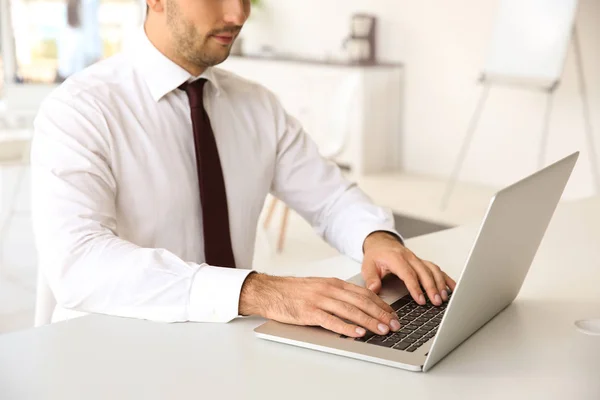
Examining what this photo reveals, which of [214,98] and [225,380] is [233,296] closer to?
[225,380]

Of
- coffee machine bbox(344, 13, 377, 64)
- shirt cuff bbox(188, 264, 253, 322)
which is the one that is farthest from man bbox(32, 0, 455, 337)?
coffee machine bbox(344, 13, 377, 64)

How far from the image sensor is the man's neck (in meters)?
1.74

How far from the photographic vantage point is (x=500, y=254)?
1096 mm

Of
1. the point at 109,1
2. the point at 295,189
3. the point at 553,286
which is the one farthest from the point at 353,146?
the point at 553,286

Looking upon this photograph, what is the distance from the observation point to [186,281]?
132cm

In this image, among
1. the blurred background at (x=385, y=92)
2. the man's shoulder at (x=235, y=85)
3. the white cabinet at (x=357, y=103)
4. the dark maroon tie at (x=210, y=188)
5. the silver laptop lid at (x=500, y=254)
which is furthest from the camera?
the white cabinet at (x=357, y=103)

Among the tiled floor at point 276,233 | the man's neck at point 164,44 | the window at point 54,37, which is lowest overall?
the tiled floor at point 276,233

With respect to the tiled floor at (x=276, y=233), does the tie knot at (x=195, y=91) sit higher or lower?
higher

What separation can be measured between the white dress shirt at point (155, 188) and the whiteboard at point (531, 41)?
3.20 m

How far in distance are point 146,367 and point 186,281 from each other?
0.27m

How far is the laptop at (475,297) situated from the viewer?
3.31 ft

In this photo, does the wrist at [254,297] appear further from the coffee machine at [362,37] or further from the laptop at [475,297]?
the coffee machine at [362,37]

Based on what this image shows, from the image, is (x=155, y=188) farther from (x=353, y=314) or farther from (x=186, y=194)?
(x=353, y=314)

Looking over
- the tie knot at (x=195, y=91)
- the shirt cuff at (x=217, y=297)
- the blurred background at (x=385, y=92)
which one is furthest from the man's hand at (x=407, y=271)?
the blurred background at (x=385, y=92)
